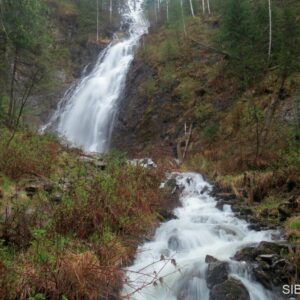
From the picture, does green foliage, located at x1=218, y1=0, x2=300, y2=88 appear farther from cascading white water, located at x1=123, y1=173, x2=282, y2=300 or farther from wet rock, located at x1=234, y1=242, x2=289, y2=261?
wet rock, located at x1=234, y1=242, x2=289, y2=261

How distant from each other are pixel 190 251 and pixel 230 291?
2.43 metres

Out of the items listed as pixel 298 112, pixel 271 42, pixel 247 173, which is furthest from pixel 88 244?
pixel 271 42

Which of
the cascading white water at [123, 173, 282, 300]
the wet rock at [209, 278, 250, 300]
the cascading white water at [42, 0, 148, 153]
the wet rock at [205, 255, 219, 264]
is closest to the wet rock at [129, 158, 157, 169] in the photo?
the cascading white water at [123, 173, 282, 300]

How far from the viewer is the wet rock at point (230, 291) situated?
6129 mm

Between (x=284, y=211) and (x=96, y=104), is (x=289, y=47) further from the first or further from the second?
(x=96, y=104)

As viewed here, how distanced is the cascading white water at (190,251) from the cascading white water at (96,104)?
40.4ft

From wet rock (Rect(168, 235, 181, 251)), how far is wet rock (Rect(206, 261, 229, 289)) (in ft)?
5.54

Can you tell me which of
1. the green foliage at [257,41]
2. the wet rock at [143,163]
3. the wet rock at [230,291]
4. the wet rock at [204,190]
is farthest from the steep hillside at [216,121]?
the wet rock at [230,291]

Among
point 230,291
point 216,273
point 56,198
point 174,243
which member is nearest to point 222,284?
point 230,291

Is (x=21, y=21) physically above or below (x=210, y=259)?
above

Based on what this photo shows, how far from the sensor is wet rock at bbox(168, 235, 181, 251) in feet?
28.6

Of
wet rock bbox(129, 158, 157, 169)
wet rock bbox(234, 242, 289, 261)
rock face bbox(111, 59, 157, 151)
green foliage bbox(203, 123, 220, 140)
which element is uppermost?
rock face bbox(111, 59, 157, 151)

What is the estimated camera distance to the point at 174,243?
8820 millimetres

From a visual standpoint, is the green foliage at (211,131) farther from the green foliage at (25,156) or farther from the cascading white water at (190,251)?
the green foliage at (25,156)
